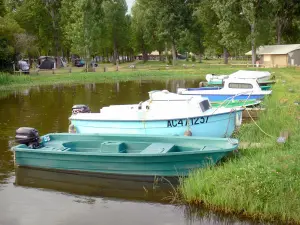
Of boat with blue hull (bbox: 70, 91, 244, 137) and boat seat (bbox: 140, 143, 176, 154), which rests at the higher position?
boat with blue hull (bbox: 70, 91, 244, 137)

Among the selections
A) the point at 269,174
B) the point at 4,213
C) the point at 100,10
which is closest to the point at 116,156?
the point at 4,213

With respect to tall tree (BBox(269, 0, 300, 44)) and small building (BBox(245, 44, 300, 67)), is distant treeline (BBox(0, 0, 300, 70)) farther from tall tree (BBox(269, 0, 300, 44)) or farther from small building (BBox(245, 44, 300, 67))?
small building (BBox(245, 44, 300, 67))

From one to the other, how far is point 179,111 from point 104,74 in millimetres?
37961

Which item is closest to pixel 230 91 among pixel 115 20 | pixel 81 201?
pixel 81 201

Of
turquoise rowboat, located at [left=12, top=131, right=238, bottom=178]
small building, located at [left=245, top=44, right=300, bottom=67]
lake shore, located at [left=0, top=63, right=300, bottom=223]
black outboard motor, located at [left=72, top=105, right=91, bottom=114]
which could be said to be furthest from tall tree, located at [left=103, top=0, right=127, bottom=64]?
lake shore, located at [left=0, top=63, right=300, bottom=223]

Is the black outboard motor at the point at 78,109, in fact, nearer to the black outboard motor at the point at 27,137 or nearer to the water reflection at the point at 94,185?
the black outboard motor at the point at 27,137

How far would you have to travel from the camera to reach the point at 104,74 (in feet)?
173

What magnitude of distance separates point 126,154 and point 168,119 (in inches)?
142

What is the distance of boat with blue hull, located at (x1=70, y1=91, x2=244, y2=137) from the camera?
15.4 meters

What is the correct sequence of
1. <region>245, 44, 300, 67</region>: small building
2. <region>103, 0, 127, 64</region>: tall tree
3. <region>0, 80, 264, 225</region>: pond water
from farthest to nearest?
<region>103, 0, 127, 64</region>: tall tree → <region>245, 44, 300, 67</region>: small building → <region>0, 80, 264, 225</region>: pond water

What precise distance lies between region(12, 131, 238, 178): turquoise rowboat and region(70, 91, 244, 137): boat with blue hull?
157 cm

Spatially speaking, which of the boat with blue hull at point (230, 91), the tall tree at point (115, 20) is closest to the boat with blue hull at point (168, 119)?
the boat with blue hull at point (230, 91)

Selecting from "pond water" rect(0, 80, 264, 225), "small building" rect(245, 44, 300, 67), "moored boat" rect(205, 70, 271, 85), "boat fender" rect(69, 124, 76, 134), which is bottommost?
"pond water" rect(0, 80, 264, 225)

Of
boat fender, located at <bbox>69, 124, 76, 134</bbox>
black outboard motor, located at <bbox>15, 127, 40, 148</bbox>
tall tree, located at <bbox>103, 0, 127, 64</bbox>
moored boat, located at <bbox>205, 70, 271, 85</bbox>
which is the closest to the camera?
black outboard motor, located at <bbox>15, 127, 40, 148</bbox>
